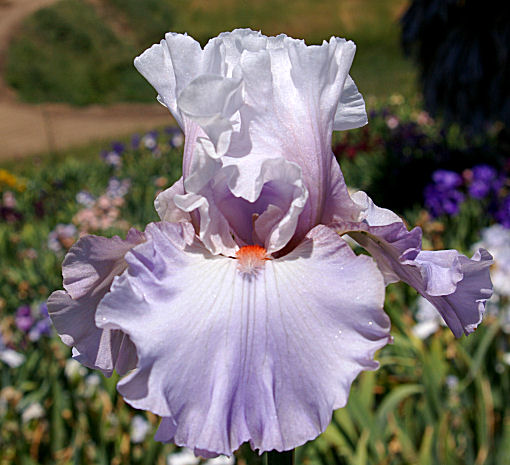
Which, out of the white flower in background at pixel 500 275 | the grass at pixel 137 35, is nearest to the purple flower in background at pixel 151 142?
the white flower in background at pixel 500 275

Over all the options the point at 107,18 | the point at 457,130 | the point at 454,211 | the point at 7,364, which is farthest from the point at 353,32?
the point at 7,364

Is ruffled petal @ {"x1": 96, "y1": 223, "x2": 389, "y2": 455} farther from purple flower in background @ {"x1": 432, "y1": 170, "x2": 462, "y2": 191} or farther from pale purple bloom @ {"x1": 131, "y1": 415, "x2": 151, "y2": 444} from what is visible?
purple flower in background @ {"x1": 432, "y1": 170, "x2": 462, "y2": 191}

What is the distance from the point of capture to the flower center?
20.9 inches

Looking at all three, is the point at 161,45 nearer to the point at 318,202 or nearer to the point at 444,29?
the point at 318,202

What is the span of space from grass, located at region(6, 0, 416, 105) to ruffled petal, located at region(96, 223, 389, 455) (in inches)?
427

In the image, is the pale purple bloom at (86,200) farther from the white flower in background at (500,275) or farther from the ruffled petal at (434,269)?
the ruffled petal at (434,269)

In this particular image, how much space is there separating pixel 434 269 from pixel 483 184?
243 cm

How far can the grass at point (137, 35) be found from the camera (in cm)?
1366


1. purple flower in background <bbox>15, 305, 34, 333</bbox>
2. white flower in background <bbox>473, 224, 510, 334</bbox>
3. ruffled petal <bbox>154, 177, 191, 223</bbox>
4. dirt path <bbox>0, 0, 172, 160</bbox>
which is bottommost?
dirt path <bbox>0, 0, 172, 160</bbox>

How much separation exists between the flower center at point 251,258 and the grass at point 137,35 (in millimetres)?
10762

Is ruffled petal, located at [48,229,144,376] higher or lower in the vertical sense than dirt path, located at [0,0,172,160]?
higher

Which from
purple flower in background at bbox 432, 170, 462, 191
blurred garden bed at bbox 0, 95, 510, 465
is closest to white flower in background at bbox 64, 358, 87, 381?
blurred garden bed at bbox 0, 95, 510, 465

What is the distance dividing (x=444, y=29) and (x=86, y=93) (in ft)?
34.9

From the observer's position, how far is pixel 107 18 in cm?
1678
